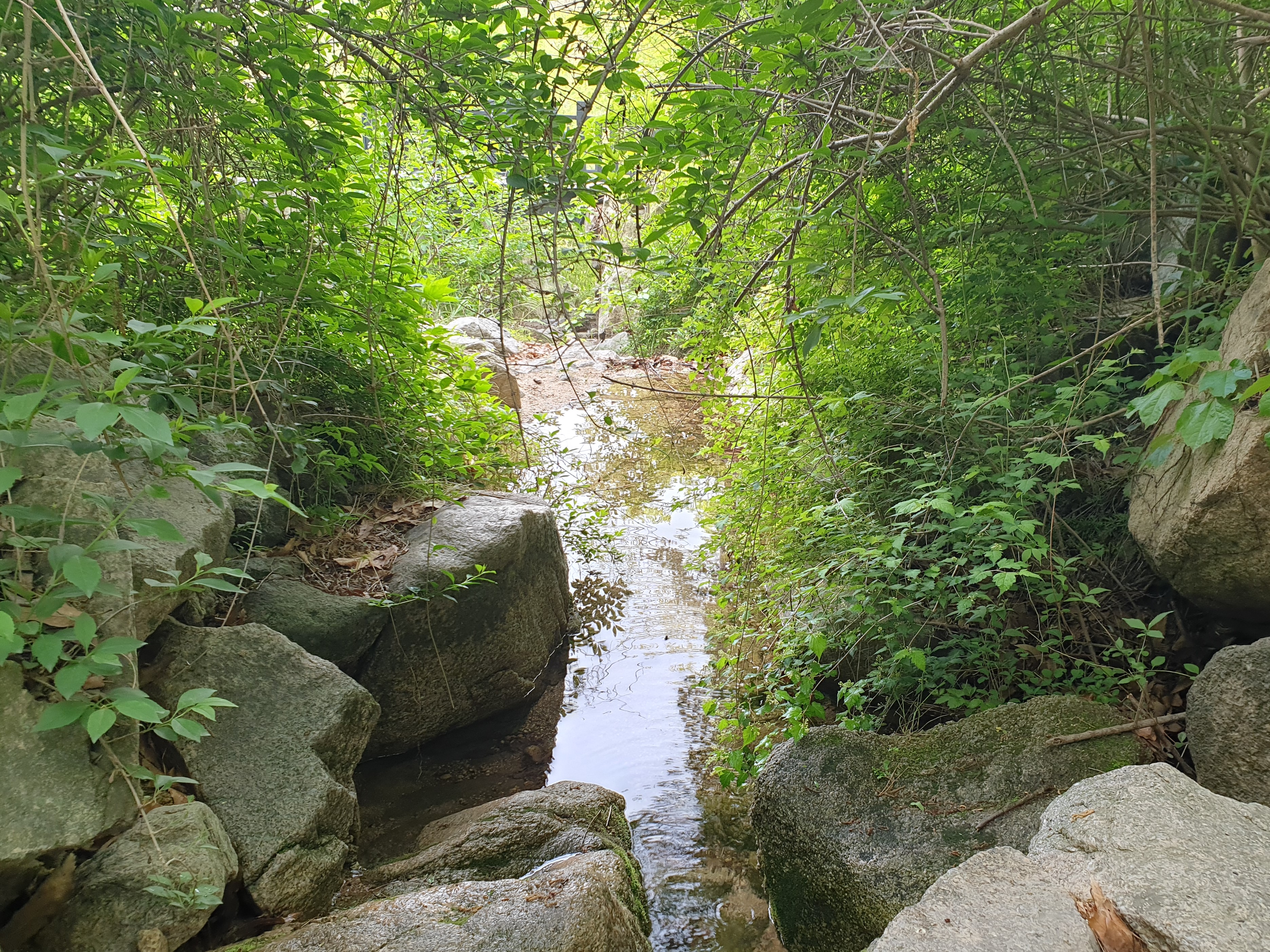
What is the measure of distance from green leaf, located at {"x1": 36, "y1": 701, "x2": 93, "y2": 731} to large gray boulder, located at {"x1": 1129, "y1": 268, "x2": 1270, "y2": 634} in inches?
133

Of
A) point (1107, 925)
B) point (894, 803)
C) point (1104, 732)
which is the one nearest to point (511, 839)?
point (894, 803)

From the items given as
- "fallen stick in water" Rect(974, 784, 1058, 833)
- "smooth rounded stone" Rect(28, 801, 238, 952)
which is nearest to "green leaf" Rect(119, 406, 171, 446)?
"smooth rounded stone" Rect(28, 801, 238, 952)

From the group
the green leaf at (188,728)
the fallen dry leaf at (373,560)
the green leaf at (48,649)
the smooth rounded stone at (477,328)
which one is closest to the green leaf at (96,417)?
the green leaf at (48,649)

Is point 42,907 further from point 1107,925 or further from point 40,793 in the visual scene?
point 1107,925

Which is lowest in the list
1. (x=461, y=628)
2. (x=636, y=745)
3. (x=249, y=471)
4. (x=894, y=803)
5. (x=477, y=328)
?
(x=636, y=745)

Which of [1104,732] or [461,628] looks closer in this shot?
[1104,732]

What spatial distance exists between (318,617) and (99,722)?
183 centimetres

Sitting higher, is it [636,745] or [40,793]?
[40,793]

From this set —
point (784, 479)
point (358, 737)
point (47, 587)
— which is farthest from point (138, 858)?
point (784, 479)

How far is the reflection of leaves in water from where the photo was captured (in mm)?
5703

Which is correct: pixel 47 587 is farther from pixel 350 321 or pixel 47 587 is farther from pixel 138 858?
pixel 350 321

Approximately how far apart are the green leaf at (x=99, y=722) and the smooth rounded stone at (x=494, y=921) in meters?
0.80

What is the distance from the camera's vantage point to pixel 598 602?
5949 mm

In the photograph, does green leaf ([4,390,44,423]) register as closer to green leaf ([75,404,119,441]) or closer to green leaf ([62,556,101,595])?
green leaf ([75,404,119,441])
